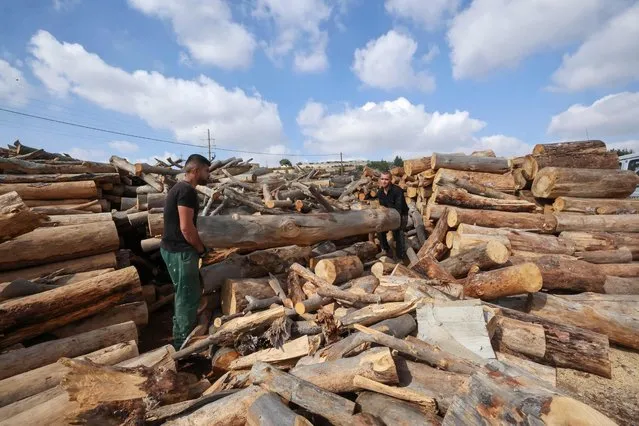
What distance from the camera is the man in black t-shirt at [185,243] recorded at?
378 cm

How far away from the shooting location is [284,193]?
8.06m

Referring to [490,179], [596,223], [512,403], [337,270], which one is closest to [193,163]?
[337,270]

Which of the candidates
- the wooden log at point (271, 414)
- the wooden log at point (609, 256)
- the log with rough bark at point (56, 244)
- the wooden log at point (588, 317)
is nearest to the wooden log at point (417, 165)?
the wooden log at point (609, 256)

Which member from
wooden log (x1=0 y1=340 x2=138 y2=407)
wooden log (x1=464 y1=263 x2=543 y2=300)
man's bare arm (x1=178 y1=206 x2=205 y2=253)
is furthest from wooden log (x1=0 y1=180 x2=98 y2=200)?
wooden log (x1=464 y1=263 x2=543 y2=300)

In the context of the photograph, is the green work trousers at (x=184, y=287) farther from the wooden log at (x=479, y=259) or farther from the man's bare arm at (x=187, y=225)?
the wooden log at (x=479, y=259)

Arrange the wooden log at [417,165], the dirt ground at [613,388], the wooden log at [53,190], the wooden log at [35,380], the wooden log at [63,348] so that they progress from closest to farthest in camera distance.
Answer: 1. the wooden log at [35,380]
2. the dirt ground at [613,388]
3. the wooden log at [63,348]
4. the wooden log at [53,190]
5. the wooden log at [417,165]

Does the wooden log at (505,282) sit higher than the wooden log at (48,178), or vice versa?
the wooden log at (48,178)

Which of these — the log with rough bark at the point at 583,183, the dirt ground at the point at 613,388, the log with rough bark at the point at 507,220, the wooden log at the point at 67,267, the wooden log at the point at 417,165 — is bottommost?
the dirt ground at the point at 613,388

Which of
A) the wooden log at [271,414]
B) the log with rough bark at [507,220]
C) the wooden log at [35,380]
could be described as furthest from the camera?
the log with rough bark at [507,220]

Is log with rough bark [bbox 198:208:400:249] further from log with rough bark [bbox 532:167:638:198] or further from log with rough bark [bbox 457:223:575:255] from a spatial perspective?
Answer: log with rough bark [bbox 532:167:638:198]

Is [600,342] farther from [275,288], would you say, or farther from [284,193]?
[284,193]

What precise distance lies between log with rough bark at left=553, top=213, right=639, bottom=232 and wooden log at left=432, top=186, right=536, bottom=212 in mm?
648

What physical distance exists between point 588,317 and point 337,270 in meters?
3.24

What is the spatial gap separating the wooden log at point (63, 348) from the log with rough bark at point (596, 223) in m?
7.85
